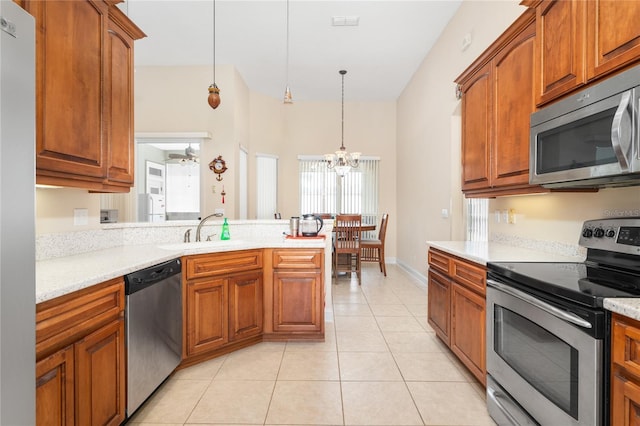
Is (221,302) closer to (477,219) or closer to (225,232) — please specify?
(225,232)

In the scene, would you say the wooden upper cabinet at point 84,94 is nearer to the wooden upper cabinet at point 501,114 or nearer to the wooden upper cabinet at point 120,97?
the wooden upper cabinet at point 120,97

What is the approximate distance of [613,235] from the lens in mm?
1531

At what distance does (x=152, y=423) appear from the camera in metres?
1.73

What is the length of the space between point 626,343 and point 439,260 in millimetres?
1533

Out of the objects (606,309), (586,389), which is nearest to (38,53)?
(606,309)

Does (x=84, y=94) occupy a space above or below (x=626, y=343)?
above

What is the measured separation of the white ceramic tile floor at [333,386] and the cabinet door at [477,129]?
146cm

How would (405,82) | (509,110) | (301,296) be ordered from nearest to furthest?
(509,110), (301,296), (405,82)

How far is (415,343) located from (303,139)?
197 inches

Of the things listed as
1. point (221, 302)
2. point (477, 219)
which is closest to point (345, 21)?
point (477, 219)

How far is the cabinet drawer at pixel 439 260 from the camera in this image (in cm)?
242

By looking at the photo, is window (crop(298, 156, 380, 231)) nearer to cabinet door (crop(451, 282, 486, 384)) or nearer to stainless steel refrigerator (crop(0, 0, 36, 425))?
cabinet door (crop(451, 282, 486, 384))

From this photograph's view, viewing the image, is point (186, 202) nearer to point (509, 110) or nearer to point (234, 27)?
point (234, 27)

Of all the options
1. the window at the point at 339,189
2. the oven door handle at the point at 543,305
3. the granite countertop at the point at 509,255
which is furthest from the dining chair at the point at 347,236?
the oven door handle at the point at 543,305
